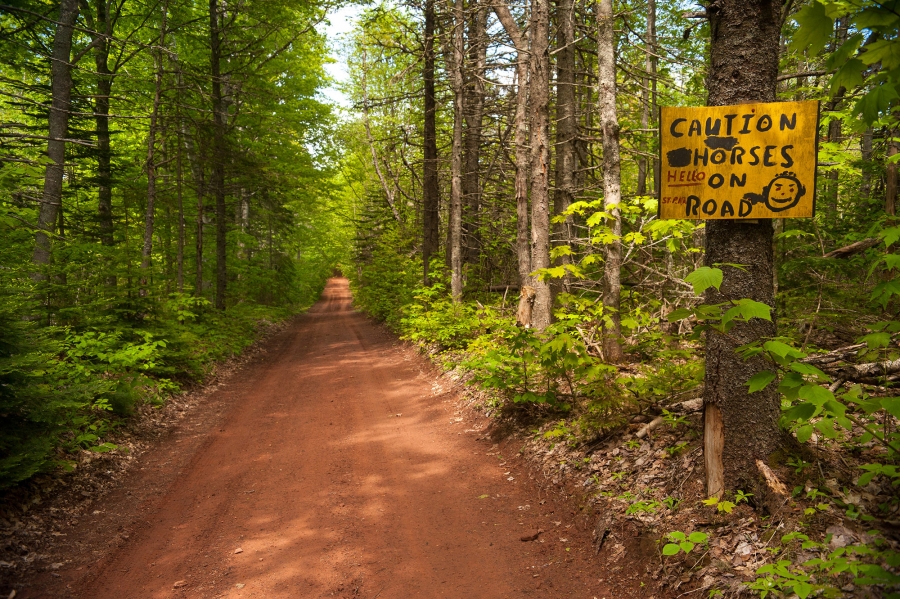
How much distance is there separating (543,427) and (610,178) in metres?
3.64

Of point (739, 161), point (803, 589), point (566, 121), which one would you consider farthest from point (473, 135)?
point (803, 589)

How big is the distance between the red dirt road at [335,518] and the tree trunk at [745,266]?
1.51 metres

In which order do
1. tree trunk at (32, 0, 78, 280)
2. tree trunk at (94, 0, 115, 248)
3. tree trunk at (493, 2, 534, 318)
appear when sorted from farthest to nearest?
1. tree trunk at (94, 0, 115, 248)
2. tree trunk at (493, 2, 534, 318)
3. tree trunk at (32, 0, 78, 280)

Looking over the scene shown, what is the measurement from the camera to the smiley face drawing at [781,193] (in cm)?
319

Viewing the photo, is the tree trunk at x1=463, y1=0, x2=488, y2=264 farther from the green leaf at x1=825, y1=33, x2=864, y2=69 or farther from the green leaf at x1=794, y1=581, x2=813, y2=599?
the green leaf at x1=794, y1=581, x2=813, y2=599

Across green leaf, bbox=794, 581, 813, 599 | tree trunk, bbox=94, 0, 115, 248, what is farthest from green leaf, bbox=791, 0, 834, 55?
tree trunk, bbox=94, 0, 115, 248

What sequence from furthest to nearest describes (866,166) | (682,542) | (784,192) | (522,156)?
(522,156)
(866,166)
(682,542)
(784,192)

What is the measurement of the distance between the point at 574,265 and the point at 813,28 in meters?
4.77

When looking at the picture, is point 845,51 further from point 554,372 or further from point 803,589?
point 554,372

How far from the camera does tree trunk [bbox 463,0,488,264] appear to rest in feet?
45.9

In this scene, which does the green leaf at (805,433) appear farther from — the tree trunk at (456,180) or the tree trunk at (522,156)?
the tree trunk at (456,180)

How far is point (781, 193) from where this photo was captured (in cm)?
322

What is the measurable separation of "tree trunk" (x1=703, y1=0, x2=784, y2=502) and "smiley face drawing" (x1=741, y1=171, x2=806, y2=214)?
0.16 metres

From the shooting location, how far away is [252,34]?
16.0 m
